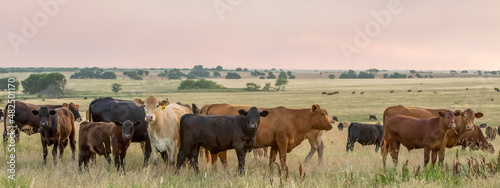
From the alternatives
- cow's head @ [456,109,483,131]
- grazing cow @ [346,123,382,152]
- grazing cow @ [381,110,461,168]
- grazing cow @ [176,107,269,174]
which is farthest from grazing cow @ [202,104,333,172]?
grazing cow @ [346,123,382,152]

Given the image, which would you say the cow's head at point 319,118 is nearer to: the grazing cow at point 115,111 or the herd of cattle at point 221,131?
the herd of cattle at point 221,131

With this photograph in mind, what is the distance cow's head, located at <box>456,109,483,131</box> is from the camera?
11.9 m

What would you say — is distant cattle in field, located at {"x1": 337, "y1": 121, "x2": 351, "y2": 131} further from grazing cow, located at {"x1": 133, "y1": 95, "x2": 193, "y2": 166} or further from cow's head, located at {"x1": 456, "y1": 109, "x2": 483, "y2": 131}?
grazing cow, located at {"x1": 133, "y1": 95, "x2": 193, "y2": 166}

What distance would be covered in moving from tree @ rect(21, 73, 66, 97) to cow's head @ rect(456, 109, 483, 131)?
99.4m

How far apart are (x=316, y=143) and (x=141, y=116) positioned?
17.1 feet

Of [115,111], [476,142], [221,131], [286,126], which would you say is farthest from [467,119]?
[115,111]

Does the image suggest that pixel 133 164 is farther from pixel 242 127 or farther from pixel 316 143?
pixel 316 143

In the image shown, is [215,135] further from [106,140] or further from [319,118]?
[319,118]

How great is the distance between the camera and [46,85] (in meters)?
105

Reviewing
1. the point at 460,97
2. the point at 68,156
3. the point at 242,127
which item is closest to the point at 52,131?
the point at 68,156

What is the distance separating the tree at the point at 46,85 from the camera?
102750 millimetres

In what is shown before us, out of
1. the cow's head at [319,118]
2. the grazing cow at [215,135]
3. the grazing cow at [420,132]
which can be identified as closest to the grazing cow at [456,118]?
the grazing cow at [420,132]

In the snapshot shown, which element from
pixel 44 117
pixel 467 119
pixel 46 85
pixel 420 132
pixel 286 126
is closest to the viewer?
pixel 286 126

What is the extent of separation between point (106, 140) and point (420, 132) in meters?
7.43
